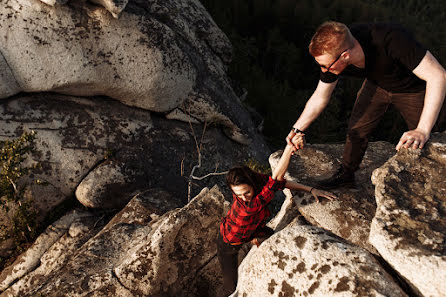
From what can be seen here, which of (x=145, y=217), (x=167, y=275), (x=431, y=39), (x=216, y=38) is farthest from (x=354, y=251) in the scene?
(x=431, y=39)

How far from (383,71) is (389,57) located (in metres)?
0.17

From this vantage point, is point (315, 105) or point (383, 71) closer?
point (383, 71)

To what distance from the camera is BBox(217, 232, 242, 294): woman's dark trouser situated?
141 inches

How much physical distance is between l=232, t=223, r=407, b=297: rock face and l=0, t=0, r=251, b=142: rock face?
5160 millimetres

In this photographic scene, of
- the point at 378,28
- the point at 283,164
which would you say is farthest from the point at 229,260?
the point at 378,28

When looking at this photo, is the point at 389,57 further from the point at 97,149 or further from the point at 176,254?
the point at 97,149

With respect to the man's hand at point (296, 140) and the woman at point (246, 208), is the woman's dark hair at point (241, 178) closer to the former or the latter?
the woman at point (246, 208)

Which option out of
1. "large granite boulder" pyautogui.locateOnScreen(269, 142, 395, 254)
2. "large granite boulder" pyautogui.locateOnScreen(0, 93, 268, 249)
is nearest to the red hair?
"large granite boulder" pyautogui.locateOnScreen(269, 142, 395, 254)

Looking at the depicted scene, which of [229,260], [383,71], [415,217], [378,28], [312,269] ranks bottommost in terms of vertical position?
[229,260]

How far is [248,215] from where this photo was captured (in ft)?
10.9

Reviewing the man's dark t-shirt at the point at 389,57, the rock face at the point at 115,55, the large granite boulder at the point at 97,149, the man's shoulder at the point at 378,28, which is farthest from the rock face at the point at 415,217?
Result: the rock face at the point at 115,55

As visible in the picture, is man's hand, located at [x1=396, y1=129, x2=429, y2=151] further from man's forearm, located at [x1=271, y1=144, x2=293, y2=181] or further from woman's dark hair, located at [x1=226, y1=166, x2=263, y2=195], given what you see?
woman's dark hair, located at [x1=226, y1=166, x2=263, y2=195]

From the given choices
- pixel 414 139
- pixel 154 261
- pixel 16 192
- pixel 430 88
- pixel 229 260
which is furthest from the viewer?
pixel 16 192

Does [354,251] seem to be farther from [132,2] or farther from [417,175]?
[132,2]
